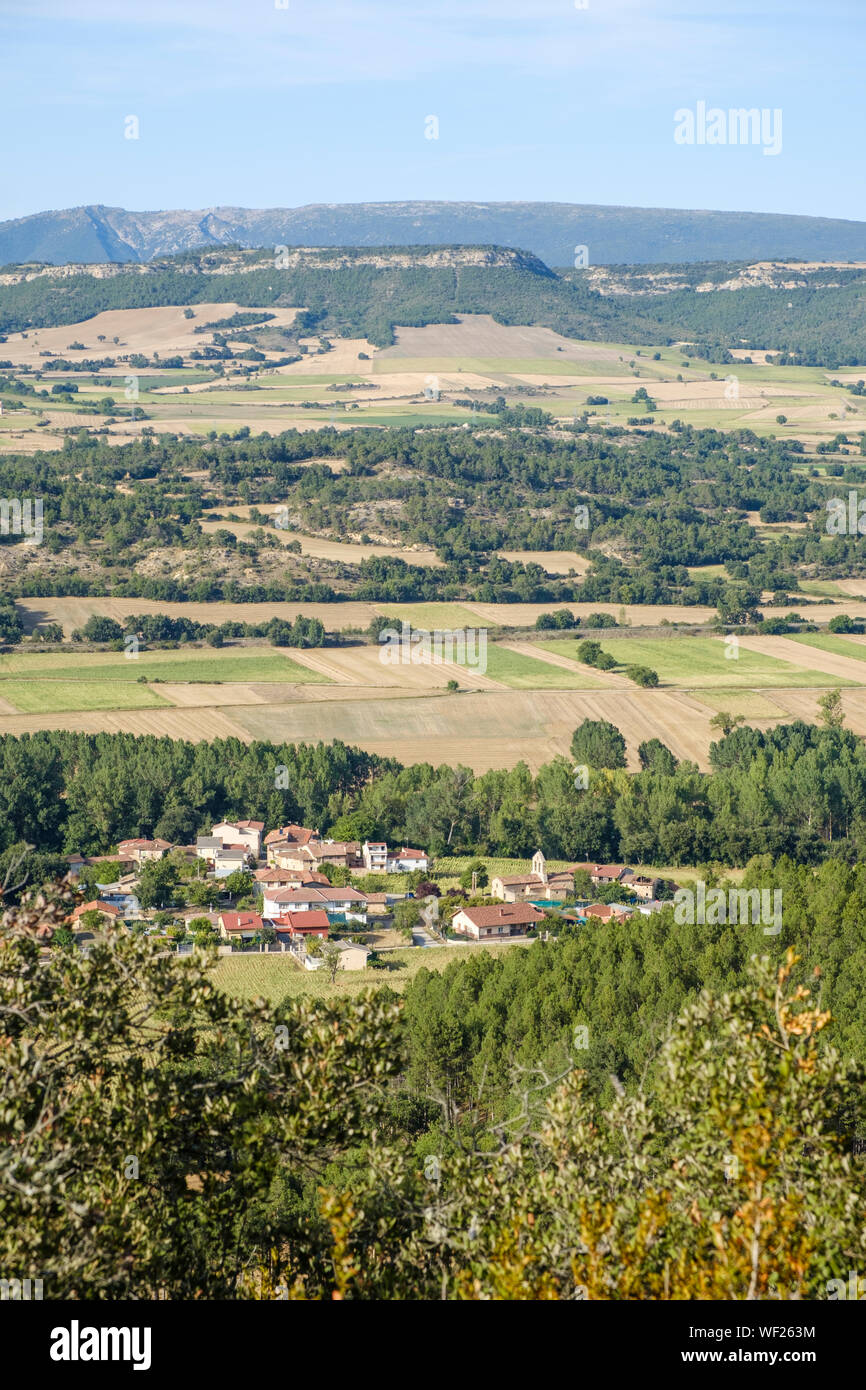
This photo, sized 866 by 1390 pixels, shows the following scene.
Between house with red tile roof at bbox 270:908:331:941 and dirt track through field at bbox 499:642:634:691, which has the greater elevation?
dirt track through field at bbox 499:642:634:691

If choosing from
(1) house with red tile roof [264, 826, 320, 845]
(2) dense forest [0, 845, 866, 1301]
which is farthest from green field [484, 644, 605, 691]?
(2) dense forest [0, 845, 866, 1301]

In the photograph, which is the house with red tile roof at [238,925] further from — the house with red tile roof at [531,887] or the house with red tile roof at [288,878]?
the house with red tile roof at [531,887]

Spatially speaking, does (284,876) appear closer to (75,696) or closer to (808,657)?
(75,696)

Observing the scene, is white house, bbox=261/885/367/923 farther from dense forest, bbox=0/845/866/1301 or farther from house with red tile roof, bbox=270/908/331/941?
dense forest, bbox=0/845/866/1301

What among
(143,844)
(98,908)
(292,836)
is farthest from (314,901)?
(143,844)

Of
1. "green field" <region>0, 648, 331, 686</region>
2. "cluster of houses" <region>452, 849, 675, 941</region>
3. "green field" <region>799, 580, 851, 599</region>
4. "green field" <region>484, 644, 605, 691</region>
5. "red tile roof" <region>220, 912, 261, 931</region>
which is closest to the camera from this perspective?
"red tile roof" <region>220, 912, 261, 931</region>

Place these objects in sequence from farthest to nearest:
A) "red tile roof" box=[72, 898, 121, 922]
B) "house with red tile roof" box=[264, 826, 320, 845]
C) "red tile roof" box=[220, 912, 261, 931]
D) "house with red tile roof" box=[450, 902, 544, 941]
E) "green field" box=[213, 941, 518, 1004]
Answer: "house with red tile roof" box=[264, 826, 320, 845]
"house with red tile roof" box=[450, 902, 544, 941]
"red tile roof" box=[220, 912, 261, 931]
"red tile roof" box=[72, 898, 121, 922]
"green field" box=[213, 941, 518, 1004]
